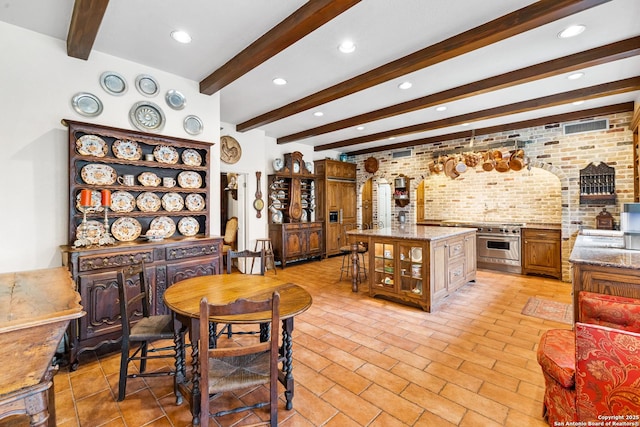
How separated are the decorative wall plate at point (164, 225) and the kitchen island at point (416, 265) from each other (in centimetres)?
241

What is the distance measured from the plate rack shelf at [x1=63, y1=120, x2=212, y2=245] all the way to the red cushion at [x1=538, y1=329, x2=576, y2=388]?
3309 mm

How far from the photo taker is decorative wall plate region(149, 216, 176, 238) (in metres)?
3.27

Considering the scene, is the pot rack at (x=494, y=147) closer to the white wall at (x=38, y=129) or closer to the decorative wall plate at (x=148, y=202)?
the decorative wall plate at (x=148, y=202)

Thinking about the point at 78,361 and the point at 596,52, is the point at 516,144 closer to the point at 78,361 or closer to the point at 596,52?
the point at 596,52

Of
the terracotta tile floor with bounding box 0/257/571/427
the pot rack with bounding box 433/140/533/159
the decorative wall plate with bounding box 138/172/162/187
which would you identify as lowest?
the terracotta tile floor with bounding box 0/257/571/427

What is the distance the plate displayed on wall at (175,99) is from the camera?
3344 millimetres

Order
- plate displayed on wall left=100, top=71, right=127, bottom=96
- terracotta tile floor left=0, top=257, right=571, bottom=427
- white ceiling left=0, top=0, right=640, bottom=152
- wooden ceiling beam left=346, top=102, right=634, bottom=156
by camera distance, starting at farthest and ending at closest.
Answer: wooden ceiling beam left=346, top=102, right=634, bottom=156 → plate displayed on wall left=100, top=71, right=127, bottom=96 → white ceiling left=0, top=0, right=640, bottom=152 → terracotta tile floor left=0, top=257, right=571, bottom=427

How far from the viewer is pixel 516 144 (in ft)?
17.1

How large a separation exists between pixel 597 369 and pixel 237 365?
1.84 meters

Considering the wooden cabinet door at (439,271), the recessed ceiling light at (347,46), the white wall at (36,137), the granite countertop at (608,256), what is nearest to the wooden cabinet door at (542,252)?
the wooden cabinet door at (439,271)

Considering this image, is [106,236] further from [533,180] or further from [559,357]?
[533,180]

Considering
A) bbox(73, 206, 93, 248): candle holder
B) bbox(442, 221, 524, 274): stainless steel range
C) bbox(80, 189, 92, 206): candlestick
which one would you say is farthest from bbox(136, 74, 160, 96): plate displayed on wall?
bbox(442, 221, 524, 274): stainless steel range

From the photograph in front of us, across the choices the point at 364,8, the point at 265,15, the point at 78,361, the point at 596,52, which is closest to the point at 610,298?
the point at 596,52

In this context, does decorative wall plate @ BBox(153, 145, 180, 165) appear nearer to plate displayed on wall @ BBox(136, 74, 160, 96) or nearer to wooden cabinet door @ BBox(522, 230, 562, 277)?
plate displayed on wall @ BBox(136, 74, 160, 96)
